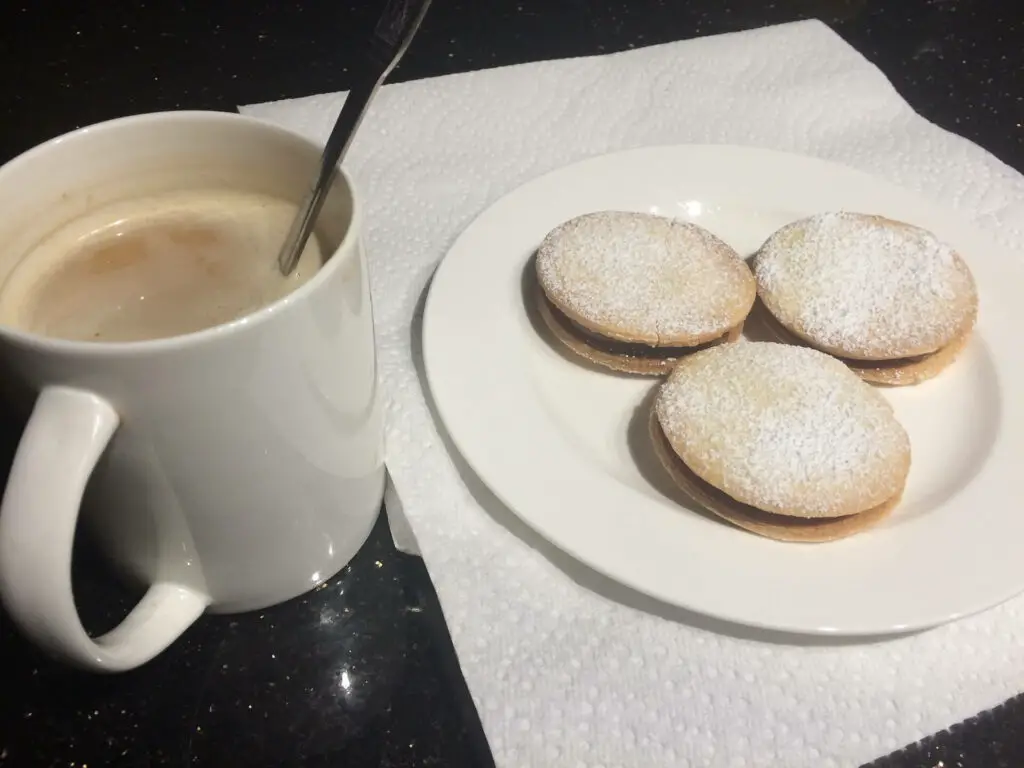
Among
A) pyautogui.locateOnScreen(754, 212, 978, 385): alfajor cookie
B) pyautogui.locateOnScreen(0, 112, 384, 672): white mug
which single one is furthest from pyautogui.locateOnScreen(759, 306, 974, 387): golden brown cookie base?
pyautogui.locateOnScreen(0, 112, 384, 672): white mug

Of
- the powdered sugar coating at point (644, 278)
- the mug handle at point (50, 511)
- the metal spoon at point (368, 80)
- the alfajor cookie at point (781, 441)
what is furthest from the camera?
the powdered sugar coating at point (644, 278)

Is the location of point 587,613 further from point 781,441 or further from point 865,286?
point 865,286

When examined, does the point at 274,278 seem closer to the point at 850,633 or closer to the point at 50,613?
the point at 50,613

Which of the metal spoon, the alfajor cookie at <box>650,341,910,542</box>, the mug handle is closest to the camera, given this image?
the mug handle

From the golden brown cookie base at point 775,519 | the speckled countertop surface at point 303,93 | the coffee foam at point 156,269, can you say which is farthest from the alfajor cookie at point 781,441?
the coffee foam at point 156,269

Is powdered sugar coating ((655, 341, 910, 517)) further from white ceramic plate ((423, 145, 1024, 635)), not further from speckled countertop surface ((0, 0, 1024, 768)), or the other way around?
speckled countertop surface ((0, 0, 1024, 768))

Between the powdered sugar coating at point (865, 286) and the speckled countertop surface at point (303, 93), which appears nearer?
the speckled countertop surface at point (303, 93)

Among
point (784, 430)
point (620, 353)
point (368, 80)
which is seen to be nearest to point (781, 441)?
point (784, 430)

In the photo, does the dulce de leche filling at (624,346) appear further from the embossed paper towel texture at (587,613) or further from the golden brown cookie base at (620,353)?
the embossed paper towel texture at (587,613)
